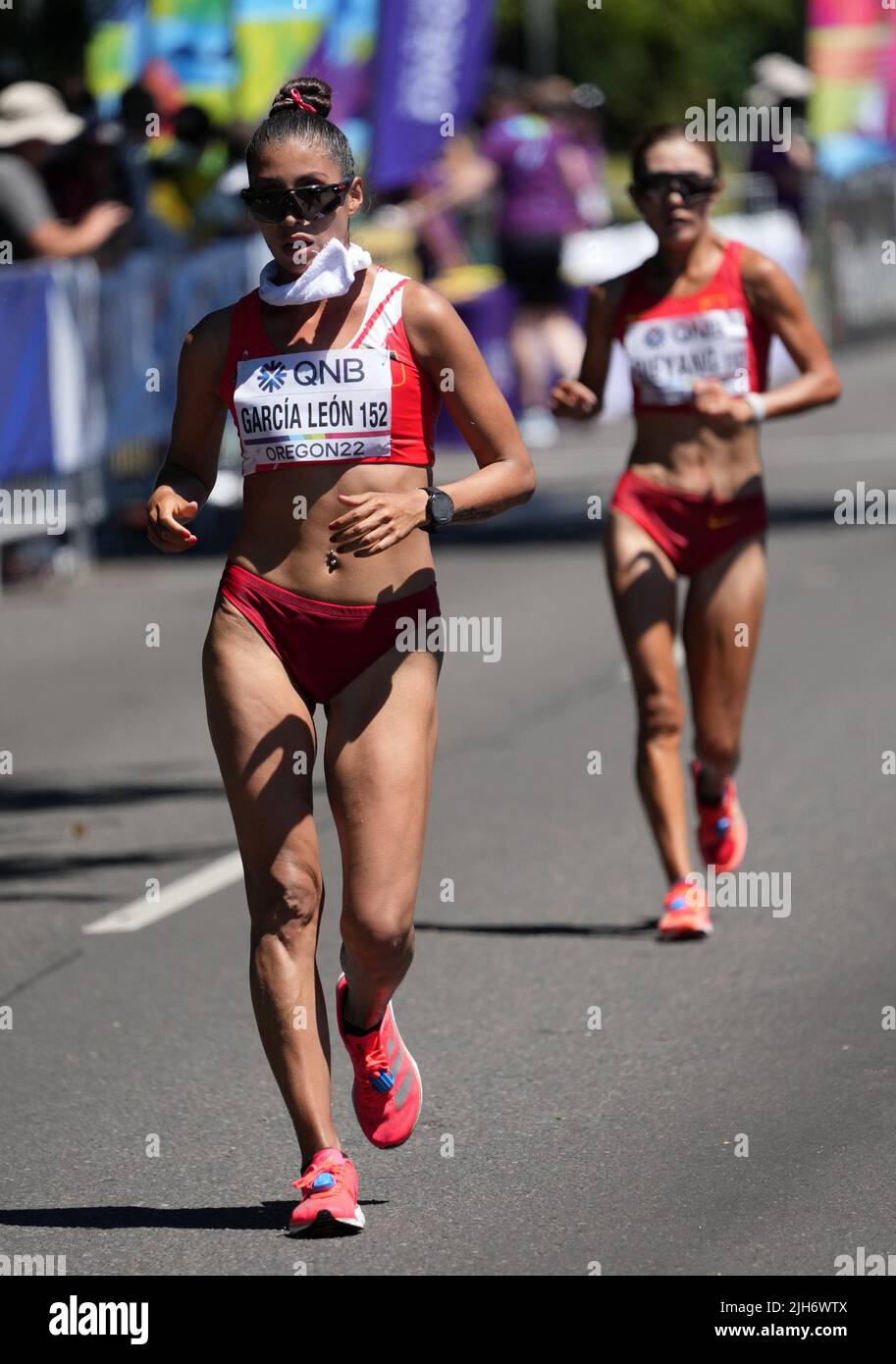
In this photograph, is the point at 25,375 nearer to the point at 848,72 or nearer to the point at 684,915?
the point at 684,915

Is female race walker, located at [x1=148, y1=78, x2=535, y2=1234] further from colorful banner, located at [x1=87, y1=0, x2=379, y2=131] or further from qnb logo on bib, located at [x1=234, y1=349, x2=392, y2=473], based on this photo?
colorful banner, located at [x1=87, y1=0, x2=379, y2=131]

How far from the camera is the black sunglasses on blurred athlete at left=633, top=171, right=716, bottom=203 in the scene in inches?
303

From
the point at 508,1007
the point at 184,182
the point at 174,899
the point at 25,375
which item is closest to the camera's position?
the point at 508,1007

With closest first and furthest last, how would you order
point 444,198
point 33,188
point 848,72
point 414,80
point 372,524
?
point 372,524 < point 33,188 < point 414,80 < point 444,198 < point 848,72

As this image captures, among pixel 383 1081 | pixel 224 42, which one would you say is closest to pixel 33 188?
pixel 224 42

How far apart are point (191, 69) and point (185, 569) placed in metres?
5.94

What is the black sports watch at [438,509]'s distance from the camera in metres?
5.07

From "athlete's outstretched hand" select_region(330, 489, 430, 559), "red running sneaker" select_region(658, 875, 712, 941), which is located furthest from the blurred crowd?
"athlete's outstretched hand" select_region(330, 489, 430, 559)

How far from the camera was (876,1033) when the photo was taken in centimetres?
657

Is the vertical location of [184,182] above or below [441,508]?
above

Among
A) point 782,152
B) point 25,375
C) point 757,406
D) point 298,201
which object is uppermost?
point 782,152

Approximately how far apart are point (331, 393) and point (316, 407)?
0.13 ft

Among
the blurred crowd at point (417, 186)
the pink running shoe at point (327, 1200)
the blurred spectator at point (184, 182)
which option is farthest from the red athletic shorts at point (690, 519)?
the blurred spectator at point (184, 182)

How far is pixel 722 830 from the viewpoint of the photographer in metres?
7.96
